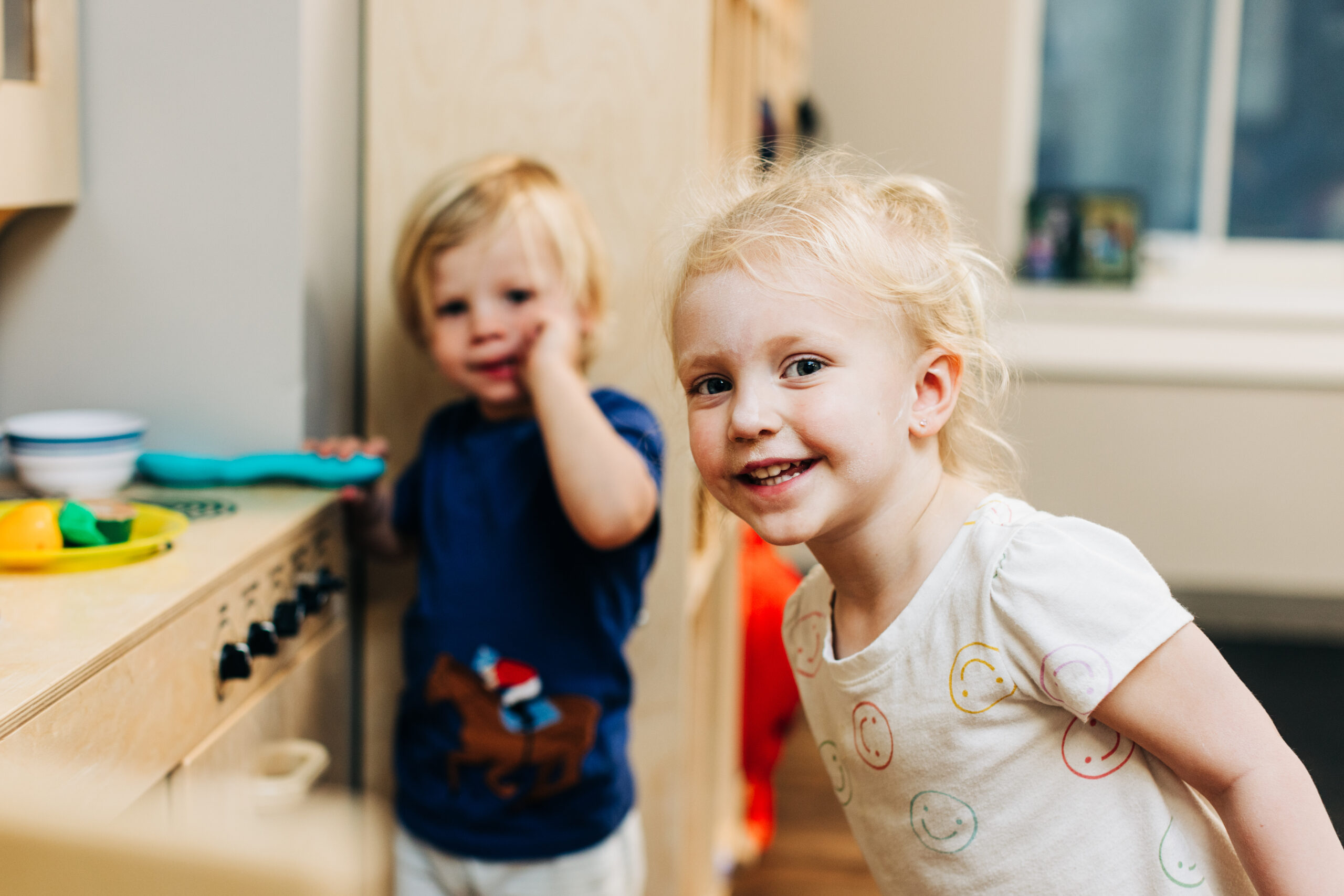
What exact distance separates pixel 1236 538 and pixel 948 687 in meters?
2.36

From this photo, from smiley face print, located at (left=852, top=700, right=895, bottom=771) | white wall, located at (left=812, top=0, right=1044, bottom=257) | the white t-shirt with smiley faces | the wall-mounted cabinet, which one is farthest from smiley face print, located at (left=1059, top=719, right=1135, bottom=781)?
white wall, located at (left=812, top=0, right=1044, bottom=257)

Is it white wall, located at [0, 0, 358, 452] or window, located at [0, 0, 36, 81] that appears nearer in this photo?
window, located at [0, 0, 36, 81]

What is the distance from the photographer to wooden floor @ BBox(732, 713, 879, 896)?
78.3 inches

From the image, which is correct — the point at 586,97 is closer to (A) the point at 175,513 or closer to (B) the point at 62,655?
(A) the point at 175,513

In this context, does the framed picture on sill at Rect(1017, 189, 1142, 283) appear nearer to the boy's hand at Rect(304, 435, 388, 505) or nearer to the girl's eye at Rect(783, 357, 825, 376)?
the boy's hand at Rect(304, 435, 388, 505)

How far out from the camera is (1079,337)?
3234 millimetres

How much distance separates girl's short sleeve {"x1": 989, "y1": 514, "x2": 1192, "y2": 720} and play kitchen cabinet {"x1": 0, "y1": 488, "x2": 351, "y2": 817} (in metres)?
0.51

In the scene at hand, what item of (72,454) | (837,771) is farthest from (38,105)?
(837,771)

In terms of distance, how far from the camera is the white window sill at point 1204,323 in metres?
2.84

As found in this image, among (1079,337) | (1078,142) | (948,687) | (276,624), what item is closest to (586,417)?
(276,624)

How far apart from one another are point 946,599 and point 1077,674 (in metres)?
0.10

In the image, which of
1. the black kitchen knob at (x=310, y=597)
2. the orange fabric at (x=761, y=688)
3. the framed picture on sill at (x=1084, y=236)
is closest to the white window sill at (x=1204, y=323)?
the framed picture on sill at (x=1084, y=236)

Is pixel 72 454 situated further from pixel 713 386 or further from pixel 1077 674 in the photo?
pixel 1077 674

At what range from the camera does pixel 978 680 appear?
753 millimetres
